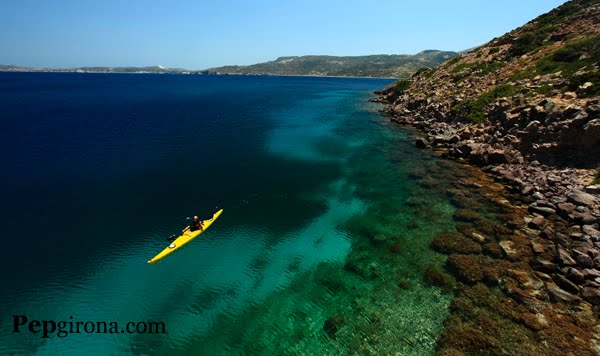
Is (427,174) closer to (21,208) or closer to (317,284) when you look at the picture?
(317,284)

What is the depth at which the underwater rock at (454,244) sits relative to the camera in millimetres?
24941

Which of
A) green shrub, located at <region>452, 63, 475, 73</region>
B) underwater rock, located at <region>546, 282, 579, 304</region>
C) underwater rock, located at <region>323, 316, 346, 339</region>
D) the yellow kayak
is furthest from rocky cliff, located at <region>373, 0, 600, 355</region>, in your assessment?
the yellow kayak

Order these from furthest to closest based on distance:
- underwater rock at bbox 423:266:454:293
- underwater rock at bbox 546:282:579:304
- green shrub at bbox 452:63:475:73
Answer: green shrub at bbox 452:63:475:73 → underwater rock at bbox 423:266:454:293 → underwater rock at bbox 546:282:579:304

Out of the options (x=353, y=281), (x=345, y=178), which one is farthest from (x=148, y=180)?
(x=353, y=281)

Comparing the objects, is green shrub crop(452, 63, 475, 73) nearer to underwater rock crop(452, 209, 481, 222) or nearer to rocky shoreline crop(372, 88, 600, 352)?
rocky shoreline crop(372, 88, 600, 352)

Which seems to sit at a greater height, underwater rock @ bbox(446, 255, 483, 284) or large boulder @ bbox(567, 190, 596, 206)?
large boulder @ bbox(567, 190, 596, 206)

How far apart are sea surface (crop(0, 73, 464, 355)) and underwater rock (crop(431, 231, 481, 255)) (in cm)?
87

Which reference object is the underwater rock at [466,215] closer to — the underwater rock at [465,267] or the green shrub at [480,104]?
the underwater rock at [465,267]

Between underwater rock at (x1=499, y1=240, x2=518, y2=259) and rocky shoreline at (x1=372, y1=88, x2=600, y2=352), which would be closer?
rocky shoreline at (x1=372, y1=88, x2=600, y2=352)

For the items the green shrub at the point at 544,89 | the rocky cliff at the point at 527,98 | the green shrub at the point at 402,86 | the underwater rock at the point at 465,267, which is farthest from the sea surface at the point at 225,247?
the green shrub at the point at 402,86

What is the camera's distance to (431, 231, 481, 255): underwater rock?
81.8ft

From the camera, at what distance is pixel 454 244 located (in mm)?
25703

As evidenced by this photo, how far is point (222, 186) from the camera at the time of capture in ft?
127

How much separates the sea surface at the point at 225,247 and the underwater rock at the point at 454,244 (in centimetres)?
87
